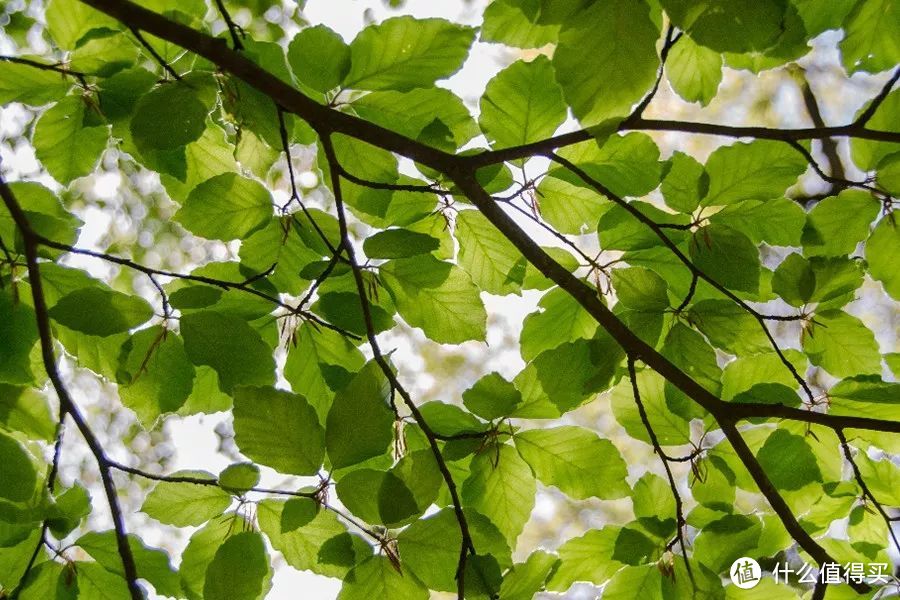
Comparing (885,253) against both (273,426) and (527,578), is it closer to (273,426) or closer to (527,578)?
(527,578)

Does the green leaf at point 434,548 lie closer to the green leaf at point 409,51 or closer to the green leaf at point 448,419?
the green leaf at point 448,419

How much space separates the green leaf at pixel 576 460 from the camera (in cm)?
82

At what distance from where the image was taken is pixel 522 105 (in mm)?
827

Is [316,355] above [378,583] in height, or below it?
above

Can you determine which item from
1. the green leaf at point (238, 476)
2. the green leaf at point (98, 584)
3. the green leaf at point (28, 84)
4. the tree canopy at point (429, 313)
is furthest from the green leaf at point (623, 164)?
the green leaf at point (98, 584)

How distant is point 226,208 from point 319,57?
21 cm

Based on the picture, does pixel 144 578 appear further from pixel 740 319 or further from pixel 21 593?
pixel 740 319

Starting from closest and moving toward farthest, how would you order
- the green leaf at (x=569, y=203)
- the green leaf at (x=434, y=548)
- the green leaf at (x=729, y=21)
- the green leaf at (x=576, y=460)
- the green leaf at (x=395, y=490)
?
the green leaf at (x=729, y=21), the green leaf at (x=395, y=490), the green leaf at (x=434, y=548), the green leaf at (x=576, y=460), the green leaf at (x=569, y=203)

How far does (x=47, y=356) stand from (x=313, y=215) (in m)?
0.35

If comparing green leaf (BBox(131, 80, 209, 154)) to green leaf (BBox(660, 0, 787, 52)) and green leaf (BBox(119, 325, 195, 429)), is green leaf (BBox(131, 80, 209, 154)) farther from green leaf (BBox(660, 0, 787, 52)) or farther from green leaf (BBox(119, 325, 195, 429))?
green leaf (BBox(660, 0, 787, 52))

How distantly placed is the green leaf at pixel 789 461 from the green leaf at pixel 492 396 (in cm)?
31

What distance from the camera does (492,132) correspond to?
84cm

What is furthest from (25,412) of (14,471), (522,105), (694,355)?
(694,355)

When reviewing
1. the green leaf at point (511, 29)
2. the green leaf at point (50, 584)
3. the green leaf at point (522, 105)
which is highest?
the green leaf at point (511, 29)
